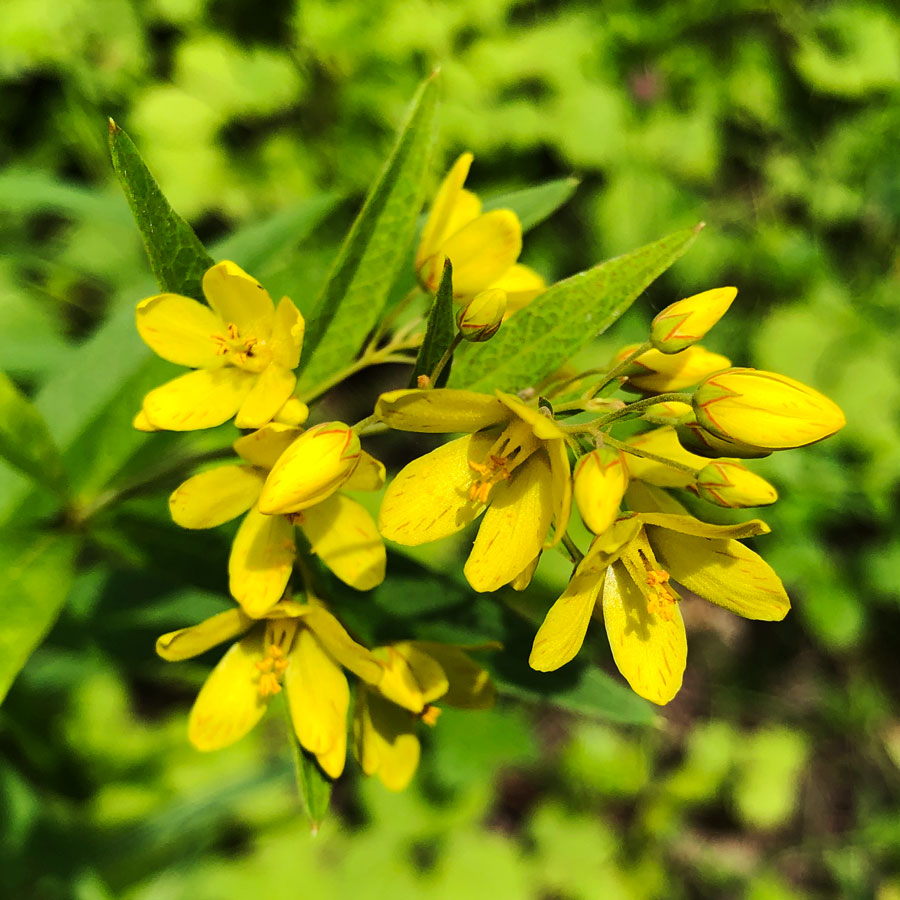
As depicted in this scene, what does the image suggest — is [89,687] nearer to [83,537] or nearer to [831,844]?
[83,537]

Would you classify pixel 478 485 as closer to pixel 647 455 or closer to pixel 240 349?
pixel 647 455

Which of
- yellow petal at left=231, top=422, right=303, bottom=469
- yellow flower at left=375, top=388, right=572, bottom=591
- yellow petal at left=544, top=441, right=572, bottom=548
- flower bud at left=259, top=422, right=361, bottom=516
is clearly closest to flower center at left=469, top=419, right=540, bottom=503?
yellow flower at left=375, top=388, right=572, bottom=591

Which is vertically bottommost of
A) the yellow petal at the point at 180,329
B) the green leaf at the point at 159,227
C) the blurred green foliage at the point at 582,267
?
the blurred green foliage at the point at 582,267

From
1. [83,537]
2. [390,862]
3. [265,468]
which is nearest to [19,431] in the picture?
[83,537]

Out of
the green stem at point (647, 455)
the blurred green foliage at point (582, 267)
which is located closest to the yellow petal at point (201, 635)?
the green stem at point (647, 455)

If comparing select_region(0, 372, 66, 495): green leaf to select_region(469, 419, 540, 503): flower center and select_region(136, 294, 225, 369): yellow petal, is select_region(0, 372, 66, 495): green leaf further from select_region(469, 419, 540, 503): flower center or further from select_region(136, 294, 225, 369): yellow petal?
select_region(469, 419, 540, 503): flower center

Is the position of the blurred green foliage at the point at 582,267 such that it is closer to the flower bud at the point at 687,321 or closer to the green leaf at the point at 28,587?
the green leaf at the point at 28,587
